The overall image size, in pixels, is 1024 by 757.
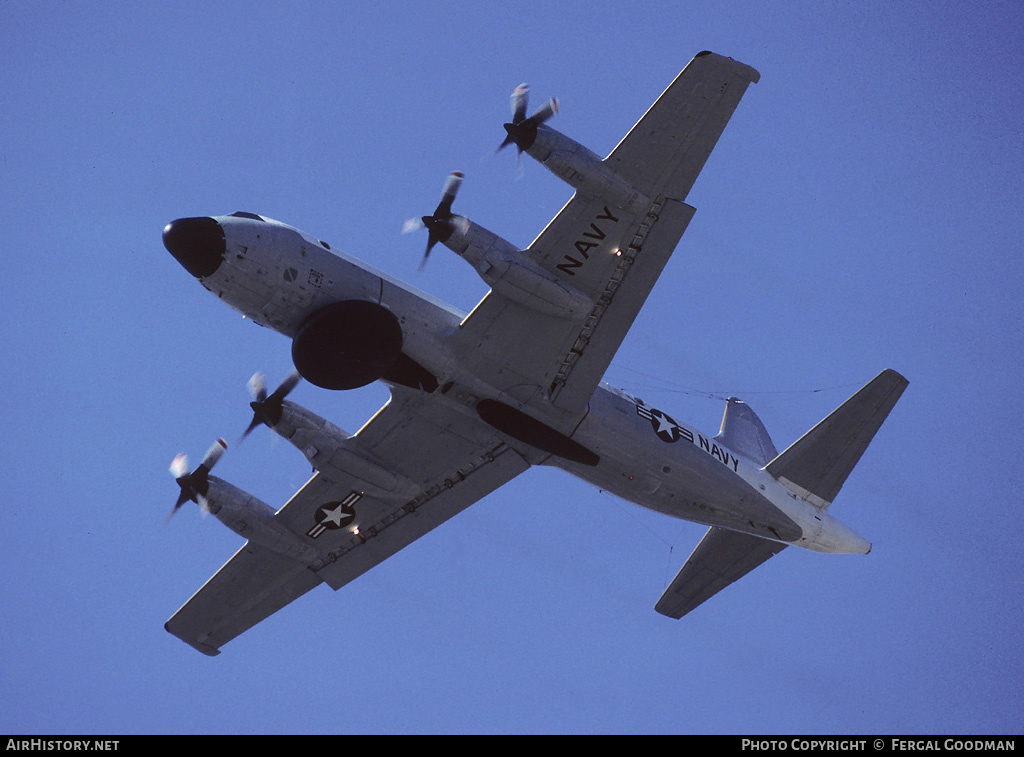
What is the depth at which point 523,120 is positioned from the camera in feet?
77.0

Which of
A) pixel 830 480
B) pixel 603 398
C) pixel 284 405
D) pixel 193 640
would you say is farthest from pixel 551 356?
pixel 193 640

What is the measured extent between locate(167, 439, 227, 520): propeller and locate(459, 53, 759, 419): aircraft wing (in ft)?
24.5

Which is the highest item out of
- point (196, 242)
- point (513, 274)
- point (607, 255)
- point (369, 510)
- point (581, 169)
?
point (581, 169)

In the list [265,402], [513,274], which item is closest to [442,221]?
[513,274]

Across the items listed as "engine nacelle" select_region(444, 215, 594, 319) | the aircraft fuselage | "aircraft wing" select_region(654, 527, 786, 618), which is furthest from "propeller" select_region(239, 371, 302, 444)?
"aircraft wing" select_region(654, 527, 786, 618)

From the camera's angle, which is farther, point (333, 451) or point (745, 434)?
point (745, 434)

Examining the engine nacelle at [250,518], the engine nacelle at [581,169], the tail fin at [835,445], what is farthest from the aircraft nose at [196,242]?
the tail fin at [835,445]

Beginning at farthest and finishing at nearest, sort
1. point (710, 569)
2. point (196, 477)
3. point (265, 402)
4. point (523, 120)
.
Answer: point (710, 569), point (196, 477), point (265, 402), point (523, 120)

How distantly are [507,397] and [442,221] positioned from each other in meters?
4.93

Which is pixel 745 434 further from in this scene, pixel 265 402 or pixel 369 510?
pixel 265 402

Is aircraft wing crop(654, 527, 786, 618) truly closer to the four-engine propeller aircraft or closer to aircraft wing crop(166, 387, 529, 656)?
the four-engine propeller aircraft

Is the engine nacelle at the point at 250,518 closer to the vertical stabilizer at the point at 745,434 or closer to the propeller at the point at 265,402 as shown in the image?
the propeller at the point at 265,402

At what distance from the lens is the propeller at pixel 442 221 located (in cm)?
2369

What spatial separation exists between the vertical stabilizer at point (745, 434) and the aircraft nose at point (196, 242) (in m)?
15.2
